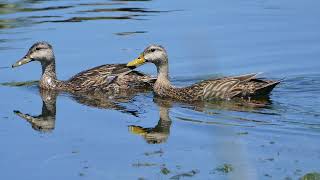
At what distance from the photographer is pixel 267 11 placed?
20.1 meters

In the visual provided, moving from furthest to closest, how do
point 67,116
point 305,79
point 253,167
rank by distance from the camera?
point 305,79 < point 67,116 < point 253,167

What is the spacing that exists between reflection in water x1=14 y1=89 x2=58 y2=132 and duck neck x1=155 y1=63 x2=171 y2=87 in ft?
5.62

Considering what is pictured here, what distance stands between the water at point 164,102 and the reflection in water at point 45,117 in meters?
0.02

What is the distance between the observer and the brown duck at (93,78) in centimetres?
1527

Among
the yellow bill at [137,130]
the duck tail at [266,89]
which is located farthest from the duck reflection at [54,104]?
the duck tail at [266,89]

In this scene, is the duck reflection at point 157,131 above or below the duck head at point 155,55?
below

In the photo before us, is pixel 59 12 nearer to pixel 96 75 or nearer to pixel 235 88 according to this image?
pixel 96 75

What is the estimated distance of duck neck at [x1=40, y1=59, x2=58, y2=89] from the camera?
51.5 feet

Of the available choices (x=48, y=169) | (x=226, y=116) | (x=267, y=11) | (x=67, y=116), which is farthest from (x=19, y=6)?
(x=48, y=169)

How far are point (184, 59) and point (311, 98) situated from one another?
3.30 meters

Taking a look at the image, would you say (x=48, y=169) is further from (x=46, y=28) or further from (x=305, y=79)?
(x=46, y=28)

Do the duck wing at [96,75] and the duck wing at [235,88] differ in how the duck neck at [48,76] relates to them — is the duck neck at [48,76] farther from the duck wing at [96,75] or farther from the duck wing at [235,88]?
the duck wing at [235,88]

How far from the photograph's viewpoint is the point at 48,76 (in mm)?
15789

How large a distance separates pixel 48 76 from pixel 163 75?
216 centimetres
